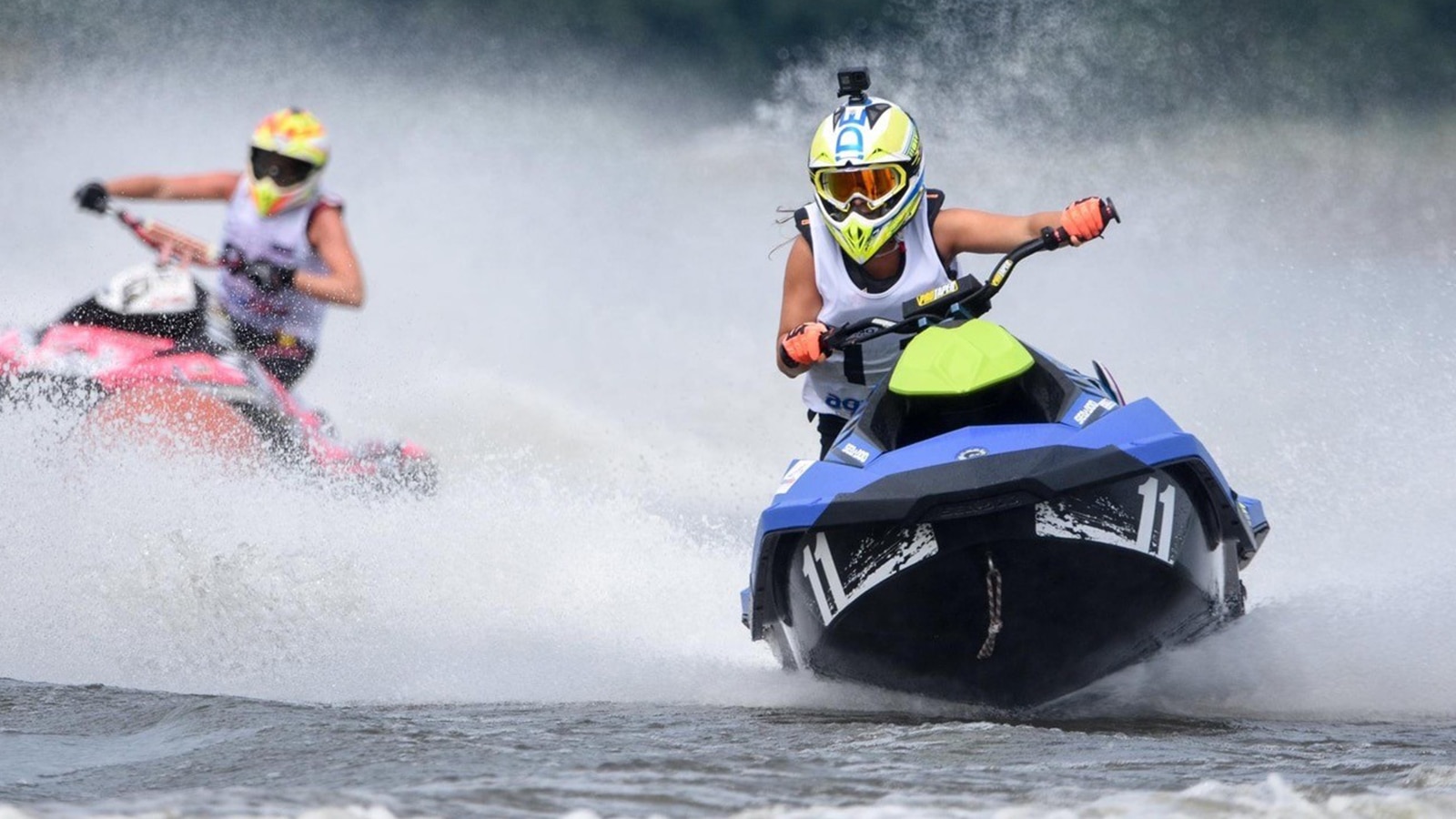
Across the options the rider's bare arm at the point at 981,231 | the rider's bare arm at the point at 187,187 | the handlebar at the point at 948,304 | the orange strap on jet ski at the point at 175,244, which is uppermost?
the rider's bare arm at the point at 187,187

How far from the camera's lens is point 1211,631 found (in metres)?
6.04

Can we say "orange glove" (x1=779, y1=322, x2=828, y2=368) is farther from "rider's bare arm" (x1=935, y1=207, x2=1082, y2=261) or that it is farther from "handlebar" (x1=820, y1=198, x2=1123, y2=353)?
"rider's bare arm" (x1=935, y1=207, x2=1082, y2=261)

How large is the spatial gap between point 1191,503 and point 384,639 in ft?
10.1

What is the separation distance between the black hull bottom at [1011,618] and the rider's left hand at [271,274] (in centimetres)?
397

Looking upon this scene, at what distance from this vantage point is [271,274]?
8984mm

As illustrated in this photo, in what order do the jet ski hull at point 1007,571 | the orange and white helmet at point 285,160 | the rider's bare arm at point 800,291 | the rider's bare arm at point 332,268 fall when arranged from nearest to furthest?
the jet ski hull at point 1007,571, the rider's bare arm at point 800,291, the rider's bare arm at point 332,268, the orange and white helmet at point 285,160

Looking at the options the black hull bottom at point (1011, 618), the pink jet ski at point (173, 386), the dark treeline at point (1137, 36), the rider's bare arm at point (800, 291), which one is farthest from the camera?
the dark treeline at point (1137, 36)


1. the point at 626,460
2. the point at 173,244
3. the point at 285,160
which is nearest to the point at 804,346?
the point at 173,244

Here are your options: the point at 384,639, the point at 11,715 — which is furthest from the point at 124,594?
the point at 11,715

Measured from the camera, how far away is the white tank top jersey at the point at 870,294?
661 centimetres

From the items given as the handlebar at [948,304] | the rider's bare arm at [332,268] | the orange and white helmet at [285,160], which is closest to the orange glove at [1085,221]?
the handlebar at [948,304]

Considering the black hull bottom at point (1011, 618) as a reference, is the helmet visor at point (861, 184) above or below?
above

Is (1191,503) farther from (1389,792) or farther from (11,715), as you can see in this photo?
(11,715)

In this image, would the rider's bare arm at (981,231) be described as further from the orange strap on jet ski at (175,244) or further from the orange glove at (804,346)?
the orange strap on jet ski at (175,244)
